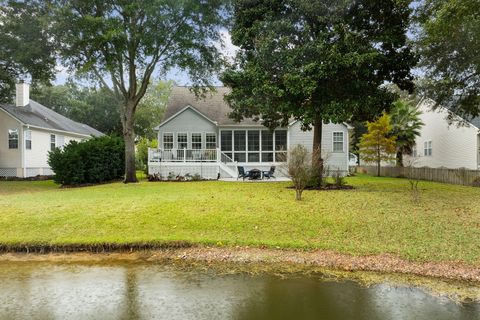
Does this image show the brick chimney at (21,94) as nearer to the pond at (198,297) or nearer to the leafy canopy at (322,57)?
the leafy canopy at (322,57)

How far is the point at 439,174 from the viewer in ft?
79.0

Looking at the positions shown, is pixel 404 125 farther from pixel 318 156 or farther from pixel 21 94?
pixel 21 94

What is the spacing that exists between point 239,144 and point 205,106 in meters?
4.55

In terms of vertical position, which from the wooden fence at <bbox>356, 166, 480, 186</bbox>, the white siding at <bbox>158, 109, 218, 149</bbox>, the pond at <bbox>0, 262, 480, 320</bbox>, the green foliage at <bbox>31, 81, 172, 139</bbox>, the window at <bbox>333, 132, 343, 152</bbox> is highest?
the green foliage at <bbox>31, 81, 172, 139</bbox>

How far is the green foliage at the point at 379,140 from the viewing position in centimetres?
2994

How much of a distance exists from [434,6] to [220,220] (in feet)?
39.3

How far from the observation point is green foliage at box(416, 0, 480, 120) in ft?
41.1

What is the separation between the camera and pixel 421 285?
6.41 meters

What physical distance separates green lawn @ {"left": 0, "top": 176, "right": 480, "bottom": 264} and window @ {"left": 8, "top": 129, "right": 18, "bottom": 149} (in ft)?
50.8


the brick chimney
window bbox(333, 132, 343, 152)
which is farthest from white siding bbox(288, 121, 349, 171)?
the brick chimney

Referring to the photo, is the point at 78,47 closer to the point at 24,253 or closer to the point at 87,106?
the point at 24,253

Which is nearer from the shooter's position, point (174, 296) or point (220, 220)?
point (174, 296)

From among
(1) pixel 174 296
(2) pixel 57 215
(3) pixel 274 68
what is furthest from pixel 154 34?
(1) pixel 174 296

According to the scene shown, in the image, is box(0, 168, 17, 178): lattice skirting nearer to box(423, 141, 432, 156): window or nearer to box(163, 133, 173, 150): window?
box(163, 133, 173, 150): window
